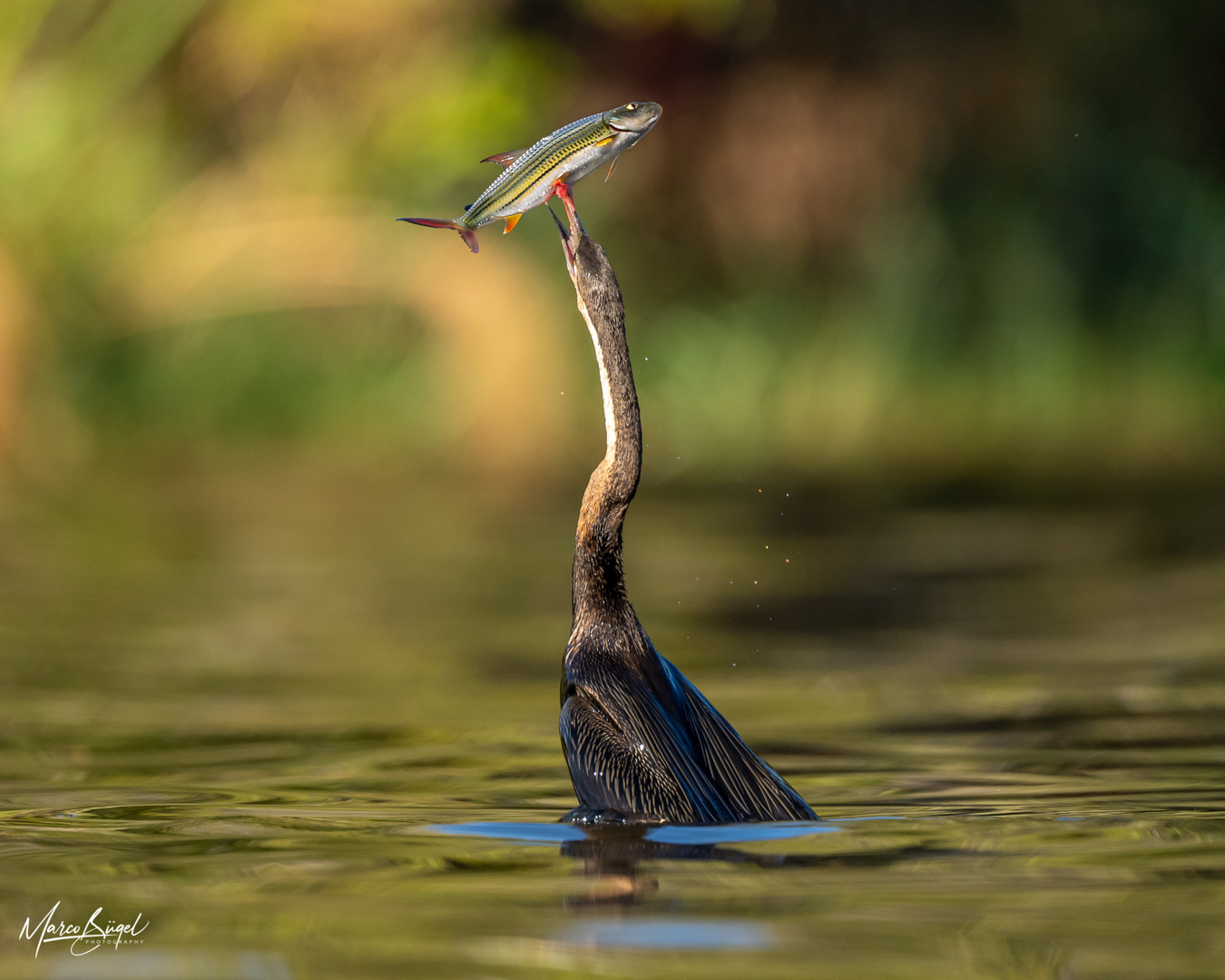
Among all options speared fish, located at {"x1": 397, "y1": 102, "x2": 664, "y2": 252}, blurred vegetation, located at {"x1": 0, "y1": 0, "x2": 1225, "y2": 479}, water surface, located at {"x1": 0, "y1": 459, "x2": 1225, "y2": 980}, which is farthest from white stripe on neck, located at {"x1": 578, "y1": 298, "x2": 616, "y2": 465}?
blurred vegetation, located at {"x1": 0, "y1": 0, "x2": 1225, "y2": 479}

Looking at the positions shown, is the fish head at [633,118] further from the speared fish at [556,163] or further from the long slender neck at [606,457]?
the long slender neck at [606,457]

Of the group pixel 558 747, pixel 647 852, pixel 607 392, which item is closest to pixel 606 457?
pixel 607 392

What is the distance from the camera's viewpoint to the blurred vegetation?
15445 millimetres

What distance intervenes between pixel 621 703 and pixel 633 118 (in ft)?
4.13

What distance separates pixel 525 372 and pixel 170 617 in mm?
6274

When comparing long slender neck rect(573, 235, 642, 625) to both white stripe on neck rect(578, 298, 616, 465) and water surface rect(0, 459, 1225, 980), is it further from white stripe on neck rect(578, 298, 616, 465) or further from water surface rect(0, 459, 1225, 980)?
water surface rect(0, 459, 1225, 980)

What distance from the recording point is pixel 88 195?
1616cm

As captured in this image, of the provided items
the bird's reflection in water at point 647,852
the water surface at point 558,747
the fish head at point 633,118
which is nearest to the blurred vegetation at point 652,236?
the water surface at point 558,747

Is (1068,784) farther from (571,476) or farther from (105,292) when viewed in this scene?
(105,292)

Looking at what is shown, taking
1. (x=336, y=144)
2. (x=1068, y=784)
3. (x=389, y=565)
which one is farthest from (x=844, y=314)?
(x=1068, y=784)

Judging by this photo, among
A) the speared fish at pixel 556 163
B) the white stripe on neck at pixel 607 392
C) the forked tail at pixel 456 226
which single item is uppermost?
the speared fish at pixel 556 163

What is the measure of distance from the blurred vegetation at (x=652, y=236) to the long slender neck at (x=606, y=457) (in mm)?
9981

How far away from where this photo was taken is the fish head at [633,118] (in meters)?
4.67

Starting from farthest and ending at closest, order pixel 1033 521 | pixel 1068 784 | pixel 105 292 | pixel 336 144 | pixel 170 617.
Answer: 1. pixel 336 144
2. pixel 105 292
3. pixel 1033 521
4. pixel 170 617
5. pixel 1068 784
